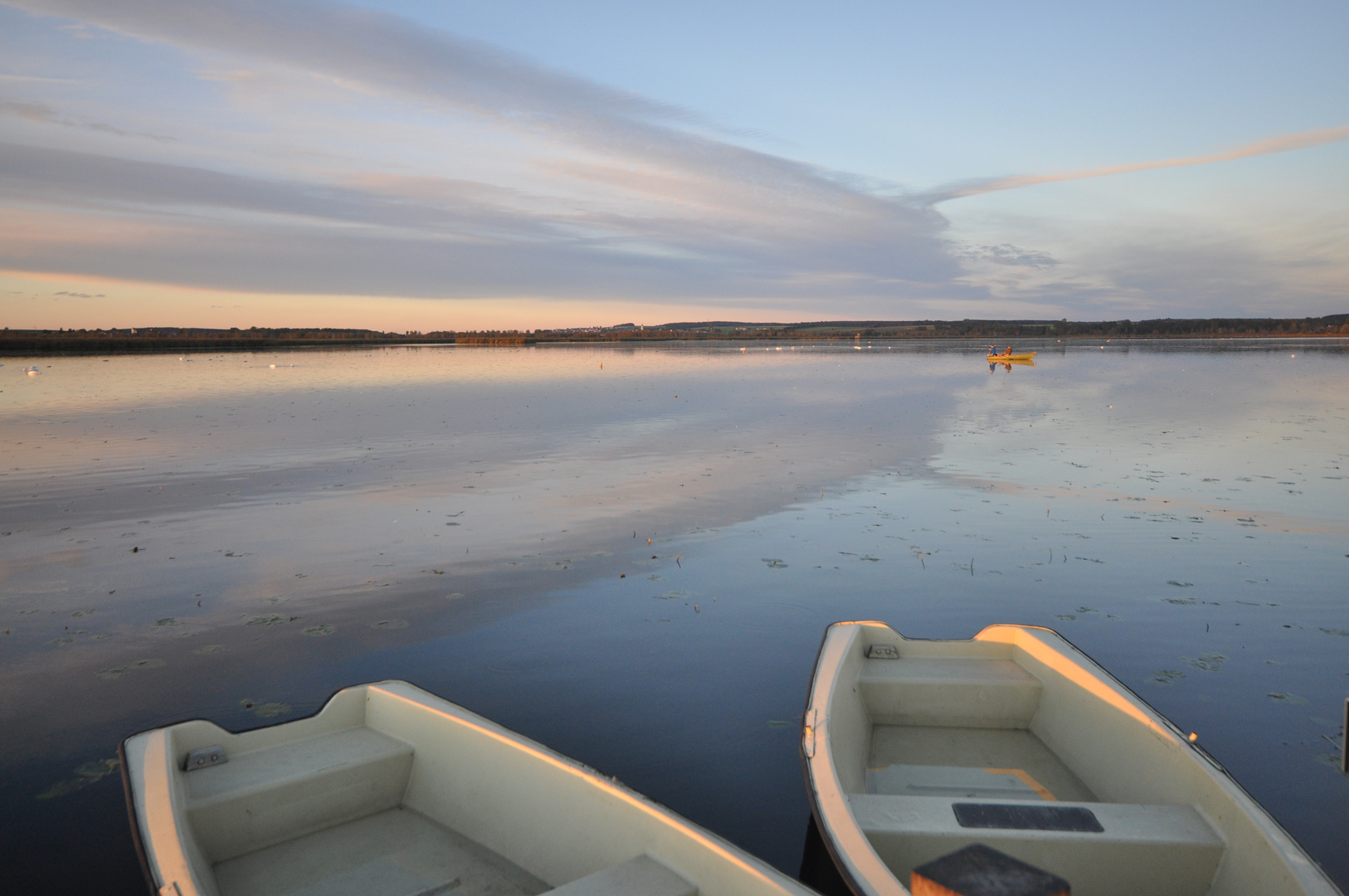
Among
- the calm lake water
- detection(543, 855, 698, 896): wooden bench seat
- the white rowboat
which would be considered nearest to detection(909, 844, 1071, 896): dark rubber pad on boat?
the white rowboat

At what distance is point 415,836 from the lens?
5203 millimetres

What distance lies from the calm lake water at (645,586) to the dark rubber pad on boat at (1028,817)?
4.46 ft

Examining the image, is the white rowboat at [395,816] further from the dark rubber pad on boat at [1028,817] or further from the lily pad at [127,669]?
the lily pad at [127,669]

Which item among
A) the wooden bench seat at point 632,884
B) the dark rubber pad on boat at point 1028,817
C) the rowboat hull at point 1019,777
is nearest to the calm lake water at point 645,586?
the rowboat hull at point 1019,777

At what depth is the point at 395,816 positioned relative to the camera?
17.9 ft

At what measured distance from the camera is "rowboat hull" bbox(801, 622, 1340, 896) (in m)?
4.08

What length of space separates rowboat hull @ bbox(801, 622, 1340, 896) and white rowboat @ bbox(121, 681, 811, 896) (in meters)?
1.05

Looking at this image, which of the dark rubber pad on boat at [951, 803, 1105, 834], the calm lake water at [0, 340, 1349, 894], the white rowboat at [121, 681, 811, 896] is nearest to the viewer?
the white rowboat at [121, 681, 811, 896]

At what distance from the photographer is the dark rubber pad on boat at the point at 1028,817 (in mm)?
4258

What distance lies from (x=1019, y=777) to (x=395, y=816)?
448 centimetres

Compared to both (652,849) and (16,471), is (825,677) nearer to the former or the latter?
(652,849)

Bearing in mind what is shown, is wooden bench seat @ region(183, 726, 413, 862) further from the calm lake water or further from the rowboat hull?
the rowboat hull

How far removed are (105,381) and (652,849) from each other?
57.0m

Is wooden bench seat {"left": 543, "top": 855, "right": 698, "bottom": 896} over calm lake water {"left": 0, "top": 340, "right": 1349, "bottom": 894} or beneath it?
over
